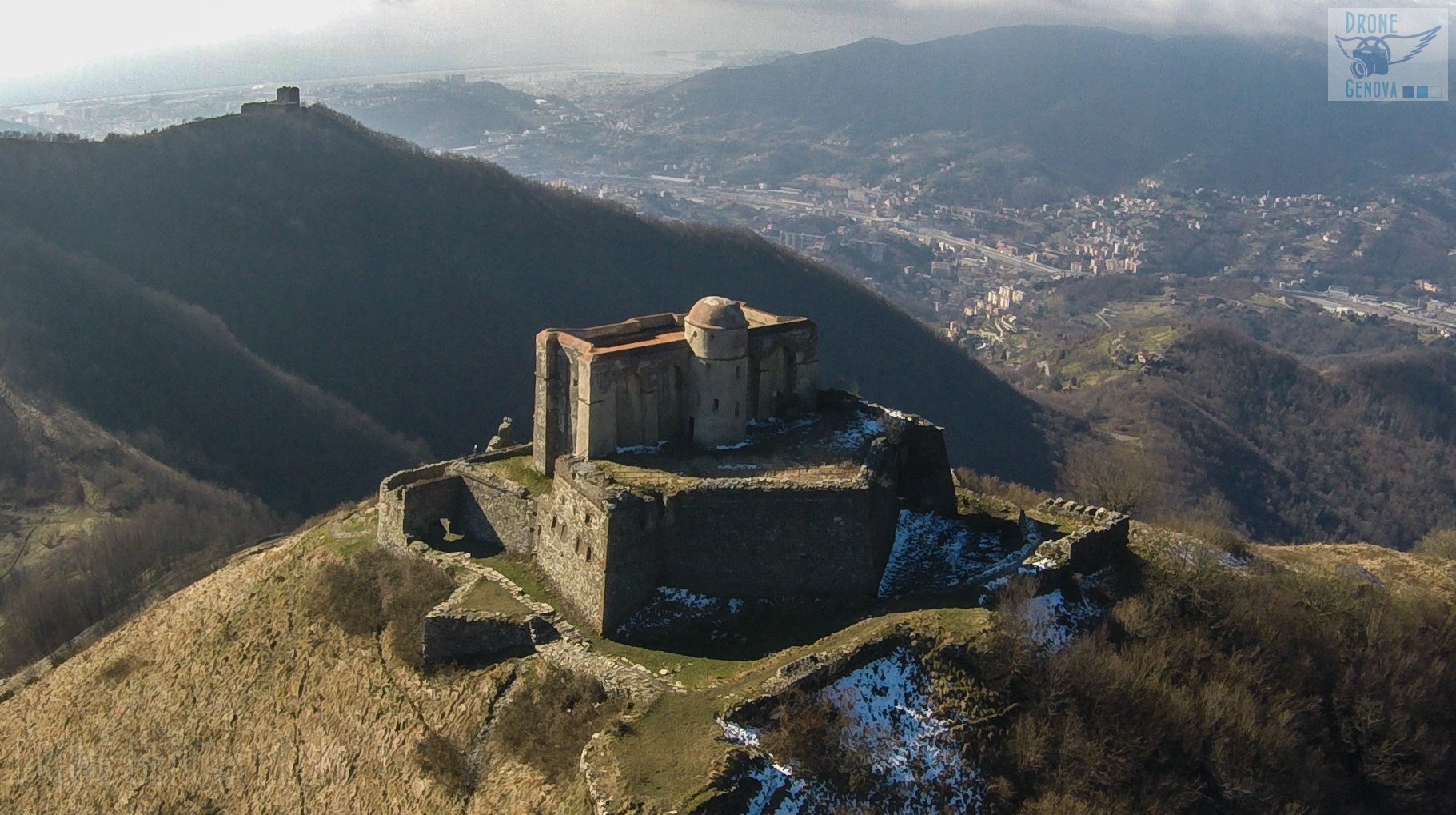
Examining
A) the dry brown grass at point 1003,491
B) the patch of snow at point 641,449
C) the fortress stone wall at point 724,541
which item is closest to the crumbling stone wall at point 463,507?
the patch of snow at point 641,449

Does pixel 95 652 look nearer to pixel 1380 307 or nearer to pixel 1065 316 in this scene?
pixel 1065 316

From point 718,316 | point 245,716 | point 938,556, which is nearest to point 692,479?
point 718,316

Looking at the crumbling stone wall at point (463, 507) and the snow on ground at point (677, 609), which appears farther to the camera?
the crumbling stone wall at point (463, 507)

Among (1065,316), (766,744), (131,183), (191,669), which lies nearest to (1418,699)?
(766,744)

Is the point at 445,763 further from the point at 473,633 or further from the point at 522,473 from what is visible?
the point at 522,473

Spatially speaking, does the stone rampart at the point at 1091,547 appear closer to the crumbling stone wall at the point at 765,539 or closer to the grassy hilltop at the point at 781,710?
the grassy hilltop at the point at 781,710

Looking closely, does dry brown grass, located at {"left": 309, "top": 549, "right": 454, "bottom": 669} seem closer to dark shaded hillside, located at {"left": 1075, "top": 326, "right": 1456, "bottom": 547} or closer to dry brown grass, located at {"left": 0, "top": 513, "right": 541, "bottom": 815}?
dry brown grass, located at {"left": 0, "top": 513, "right": 541, "bottom": 815}
